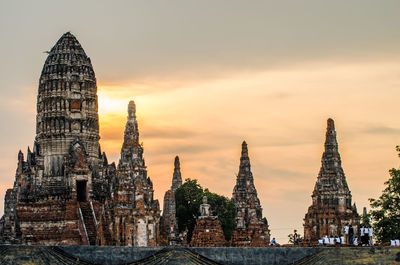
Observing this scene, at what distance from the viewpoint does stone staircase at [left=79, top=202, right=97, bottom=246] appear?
72494 mm

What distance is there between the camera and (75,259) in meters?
41.8

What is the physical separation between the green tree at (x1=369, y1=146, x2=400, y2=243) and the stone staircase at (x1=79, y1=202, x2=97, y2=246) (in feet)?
73.2

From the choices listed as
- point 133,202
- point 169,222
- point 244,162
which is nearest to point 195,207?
point 169,222

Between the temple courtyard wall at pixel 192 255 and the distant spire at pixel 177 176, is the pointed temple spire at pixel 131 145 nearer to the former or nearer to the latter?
the temple courtyard wall at pixel 192 255

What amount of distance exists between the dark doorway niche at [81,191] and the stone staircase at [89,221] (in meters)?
1.29

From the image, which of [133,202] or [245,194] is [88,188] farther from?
[245,194]

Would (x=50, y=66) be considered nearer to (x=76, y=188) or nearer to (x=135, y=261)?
(x=76, y=188)

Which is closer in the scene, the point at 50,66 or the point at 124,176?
the point at 124,176

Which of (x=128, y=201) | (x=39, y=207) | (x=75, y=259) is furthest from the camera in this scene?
(x=39, y=207)

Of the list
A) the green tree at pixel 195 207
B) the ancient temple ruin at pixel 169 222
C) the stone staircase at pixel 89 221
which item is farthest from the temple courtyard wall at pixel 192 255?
the green tree at pixel 195 207

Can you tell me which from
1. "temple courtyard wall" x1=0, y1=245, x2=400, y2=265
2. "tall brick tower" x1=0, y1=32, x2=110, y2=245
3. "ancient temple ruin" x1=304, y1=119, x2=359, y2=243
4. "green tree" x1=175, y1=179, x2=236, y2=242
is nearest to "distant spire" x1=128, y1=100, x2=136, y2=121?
"tall brick tower" x1=0, y1=32, x2=110, y2=245

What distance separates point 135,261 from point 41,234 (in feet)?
106

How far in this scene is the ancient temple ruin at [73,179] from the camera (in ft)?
230

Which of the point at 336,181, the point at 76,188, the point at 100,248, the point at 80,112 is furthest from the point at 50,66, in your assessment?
the point at 100,248
